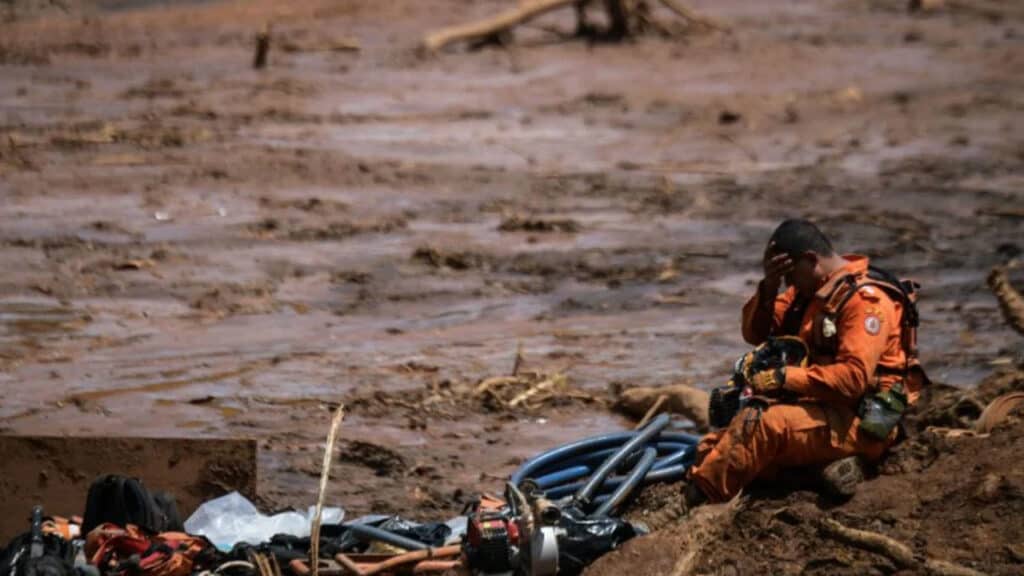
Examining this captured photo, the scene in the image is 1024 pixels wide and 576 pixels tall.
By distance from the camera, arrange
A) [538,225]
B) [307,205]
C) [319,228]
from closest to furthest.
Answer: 1. [319,228]
2. [538,225]
3. [307,205]

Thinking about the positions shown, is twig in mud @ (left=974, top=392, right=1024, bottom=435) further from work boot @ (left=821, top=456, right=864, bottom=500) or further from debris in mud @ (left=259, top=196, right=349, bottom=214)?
debris in mud @ (left=259, top=196, right=349, bottom=214)

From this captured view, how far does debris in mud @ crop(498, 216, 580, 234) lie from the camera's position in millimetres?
13492

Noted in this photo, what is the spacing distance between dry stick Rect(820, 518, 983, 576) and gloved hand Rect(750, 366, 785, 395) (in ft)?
1.69

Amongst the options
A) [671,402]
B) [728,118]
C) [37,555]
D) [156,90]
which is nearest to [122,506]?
[37,555]

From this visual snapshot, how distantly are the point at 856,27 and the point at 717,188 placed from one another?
315 inches

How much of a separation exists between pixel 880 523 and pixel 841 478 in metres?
0.25

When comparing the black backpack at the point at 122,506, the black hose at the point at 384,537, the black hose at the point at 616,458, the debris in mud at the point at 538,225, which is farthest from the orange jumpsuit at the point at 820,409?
the debris in mud at the point at 538,225

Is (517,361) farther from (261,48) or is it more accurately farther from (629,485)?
(261,48)

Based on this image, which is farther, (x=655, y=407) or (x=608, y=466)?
(x=655, y=407)

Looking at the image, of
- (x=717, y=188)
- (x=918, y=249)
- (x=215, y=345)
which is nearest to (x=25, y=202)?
(x=215, y=345)

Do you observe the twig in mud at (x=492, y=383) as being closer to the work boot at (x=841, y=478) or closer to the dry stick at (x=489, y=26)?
the work boot at (x=841, y=478)

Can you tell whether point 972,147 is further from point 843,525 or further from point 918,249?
point 843,525

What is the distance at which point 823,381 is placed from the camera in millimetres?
6508

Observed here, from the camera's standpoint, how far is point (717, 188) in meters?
15.0
